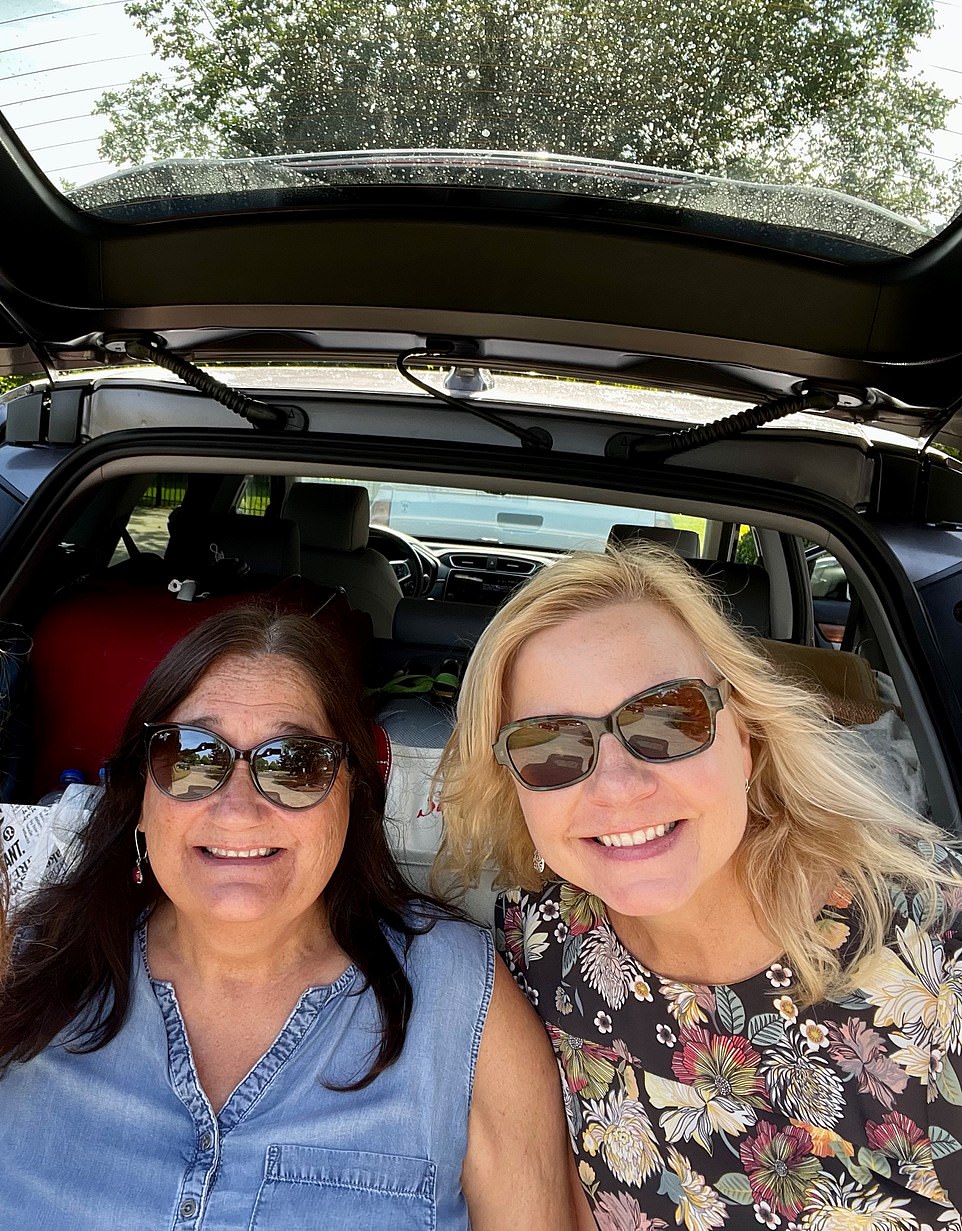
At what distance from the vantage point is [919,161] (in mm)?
1321

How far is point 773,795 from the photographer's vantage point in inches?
57.0

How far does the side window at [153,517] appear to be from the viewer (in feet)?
10.4

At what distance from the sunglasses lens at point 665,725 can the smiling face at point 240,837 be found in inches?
17.0

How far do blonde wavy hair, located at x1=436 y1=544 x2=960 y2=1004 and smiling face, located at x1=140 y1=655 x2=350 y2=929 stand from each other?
0.79ft

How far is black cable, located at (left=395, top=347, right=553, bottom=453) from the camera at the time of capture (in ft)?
6.11

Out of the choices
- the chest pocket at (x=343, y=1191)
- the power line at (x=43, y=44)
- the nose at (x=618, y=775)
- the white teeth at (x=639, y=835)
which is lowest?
the chest pocket at (x=343, y=1191)

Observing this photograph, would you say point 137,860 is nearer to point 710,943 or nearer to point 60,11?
point 710,943

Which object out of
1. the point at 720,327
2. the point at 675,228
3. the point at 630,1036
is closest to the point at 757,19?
the point at 675,228

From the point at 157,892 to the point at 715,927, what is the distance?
83 cm

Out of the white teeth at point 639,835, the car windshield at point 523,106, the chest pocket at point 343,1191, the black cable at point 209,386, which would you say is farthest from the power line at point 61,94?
the chest pocket at point 343,1191

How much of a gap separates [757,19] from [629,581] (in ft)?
2.29

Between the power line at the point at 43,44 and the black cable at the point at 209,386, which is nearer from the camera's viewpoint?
the power line at the point at 43,44

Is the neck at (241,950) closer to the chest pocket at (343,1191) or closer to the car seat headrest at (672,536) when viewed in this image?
the chest pocket at (343,1191)

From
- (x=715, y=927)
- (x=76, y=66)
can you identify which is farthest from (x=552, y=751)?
(x=76, y=66)
